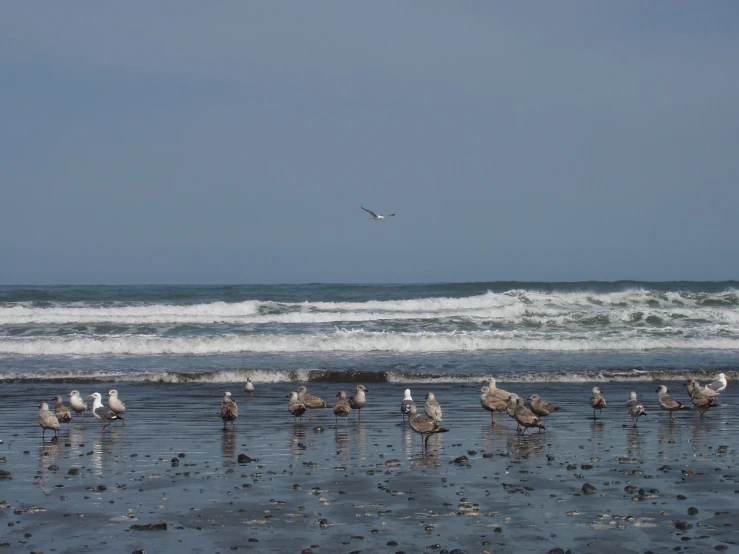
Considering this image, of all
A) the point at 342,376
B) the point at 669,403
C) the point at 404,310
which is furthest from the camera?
the point at 404,310

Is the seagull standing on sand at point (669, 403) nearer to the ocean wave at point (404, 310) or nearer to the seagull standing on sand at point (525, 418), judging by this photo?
the seagull standing on sand at point (525, 418)

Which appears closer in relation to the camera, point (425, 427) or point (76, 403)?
point (425, 427)

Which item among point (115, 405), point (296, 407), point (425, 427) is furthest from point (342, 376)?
point (425, 427)

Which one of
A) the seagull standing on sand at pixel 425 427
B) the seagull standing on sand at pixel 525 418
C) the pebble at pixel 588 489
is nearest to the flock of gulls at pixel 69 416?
the seagull standing on sand at pixel 425 427

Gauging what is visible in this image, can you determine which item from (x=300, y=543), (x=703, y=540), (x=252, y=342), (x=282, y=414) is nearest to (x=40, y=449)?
(x=282, y=414)

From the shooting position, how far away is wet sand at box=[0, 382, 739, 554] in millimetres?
7785

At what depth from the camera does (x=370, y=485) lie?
32.5ft

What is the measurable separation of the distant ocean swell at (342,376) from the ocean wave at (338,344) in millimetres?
4738

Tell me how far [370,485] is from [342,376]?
1207cm

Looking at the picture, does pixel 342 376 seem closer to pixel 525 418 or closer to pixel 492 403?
pixel 492 403

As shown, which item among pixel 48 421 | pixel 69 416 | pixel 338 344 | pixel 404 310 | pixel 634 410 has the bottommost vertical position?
pixel 69 416

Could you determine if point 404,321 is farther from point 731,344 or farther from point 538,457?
point 538,457

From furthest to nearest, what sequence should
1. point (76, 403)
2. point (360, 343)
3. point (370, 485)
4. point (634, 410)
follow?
point (360, 343), point (76, 403), point (634, 410), point (370, 485)

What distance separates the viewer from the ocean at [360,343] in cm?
2205
